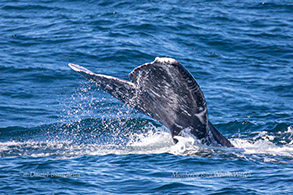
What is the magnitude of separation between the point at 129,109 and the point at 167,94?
19.2 ft

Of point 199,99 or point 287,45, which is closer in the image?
point 199,99

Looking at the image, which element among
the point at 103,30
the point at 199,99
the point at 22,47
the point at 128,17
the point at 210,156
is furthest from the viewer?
the point at 128,17

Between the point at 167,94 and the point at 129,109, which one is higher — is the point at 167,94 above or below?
above

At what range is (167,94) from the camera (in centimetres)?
744

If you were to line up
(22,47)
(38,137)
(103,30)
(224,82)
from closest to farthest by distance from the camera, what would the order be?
(38,137)
(224,82)
(22,47)
(103,30)

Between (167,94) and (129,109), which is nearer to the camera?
(167,94)

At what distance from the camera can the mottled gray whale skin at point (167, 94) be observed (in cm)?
687

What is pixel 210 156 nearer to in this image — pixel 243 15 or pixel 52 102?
pixel 52 102

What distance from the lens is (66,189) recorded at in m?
7.45

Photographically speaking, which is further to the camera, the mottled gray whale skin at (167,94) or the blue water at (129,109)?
the blue water at (129,109)

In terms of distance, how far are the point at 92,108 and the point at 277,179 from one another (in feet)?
21.8

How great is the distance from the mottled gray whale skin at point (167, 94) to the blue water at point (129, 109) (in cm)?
54

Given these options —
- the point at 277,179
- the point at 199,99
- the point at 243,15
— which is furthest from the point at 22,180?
the point at 243,15

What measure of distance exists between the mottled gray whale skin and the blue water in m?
0.54
